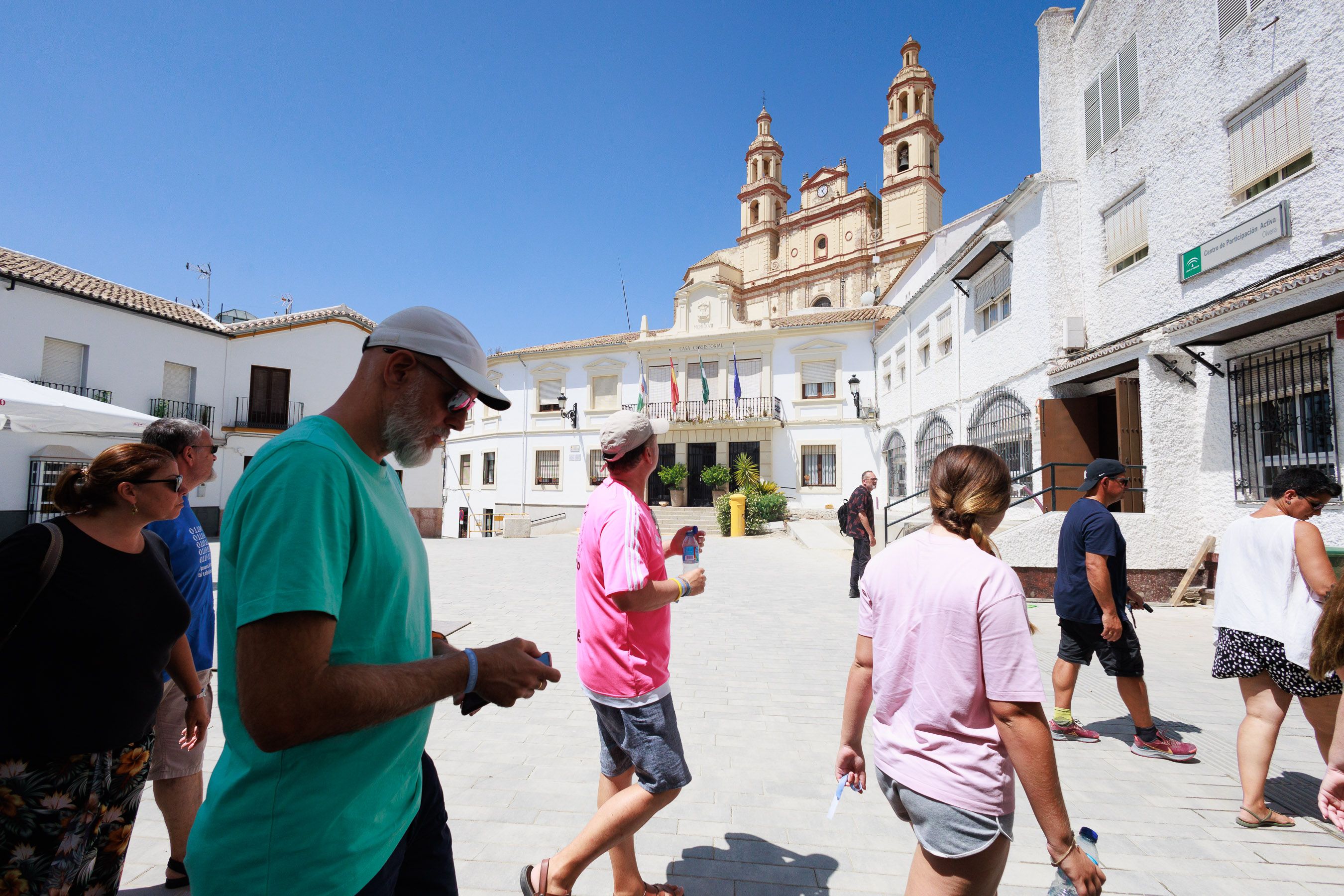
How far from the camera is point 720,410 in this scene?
25016mm

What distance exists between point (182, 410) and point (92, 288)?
413 cm

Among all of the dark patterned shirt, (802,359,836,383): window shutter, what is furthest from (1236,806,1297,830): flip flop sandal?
(802,359,836,383): window shutter

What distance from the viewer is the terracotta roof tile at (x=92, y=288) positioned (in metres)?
16.5

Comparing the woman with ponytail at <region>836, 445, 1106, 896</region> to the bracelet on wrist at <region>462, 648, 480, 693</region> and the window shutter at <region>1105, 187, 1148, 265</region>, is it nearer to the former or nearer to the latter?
the bracelet on wrist at <region>462, 648, 480, 693</region>

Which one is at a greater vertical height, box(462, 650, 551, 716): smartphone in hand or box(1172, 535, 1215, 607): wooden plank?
box(462, 650, 551, 716): smartphone in hand

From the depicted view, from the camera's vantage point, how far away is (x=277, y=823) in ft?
3.73

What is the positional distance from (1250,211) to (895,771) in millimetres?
8946

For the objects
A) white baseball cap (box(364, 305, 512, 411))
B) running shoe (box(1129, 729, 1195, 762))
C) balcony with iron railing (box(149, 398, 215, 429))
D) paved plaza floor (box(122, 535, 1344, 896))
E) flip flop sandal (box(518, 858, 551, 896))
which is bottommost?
paved plaza floor (box(122, 535, 1344, 896))

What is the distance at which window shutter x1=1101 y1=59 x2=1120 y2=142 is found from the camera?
9.62 metres

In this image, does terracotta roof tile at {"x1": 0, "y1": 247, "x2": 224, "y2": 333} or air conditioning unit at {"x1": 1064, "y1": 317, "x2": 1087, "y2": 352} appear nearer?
air conditioning unit at {"x1": 1064, "y1": 317, "x2": 1087, "y2": 352}

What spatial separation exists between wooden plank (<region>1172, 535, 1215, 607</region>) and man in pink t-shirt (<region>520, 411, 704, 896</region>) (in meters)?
8.69

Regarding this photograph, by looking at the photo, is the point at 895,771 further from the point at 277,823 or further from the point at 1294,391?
the point at 1294,391

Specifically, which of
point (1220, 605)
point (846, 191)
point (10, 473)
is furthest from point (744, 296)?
point (1220, 605)

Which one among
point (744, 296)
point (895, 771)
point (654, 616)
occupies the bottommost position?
point (895, 771)
